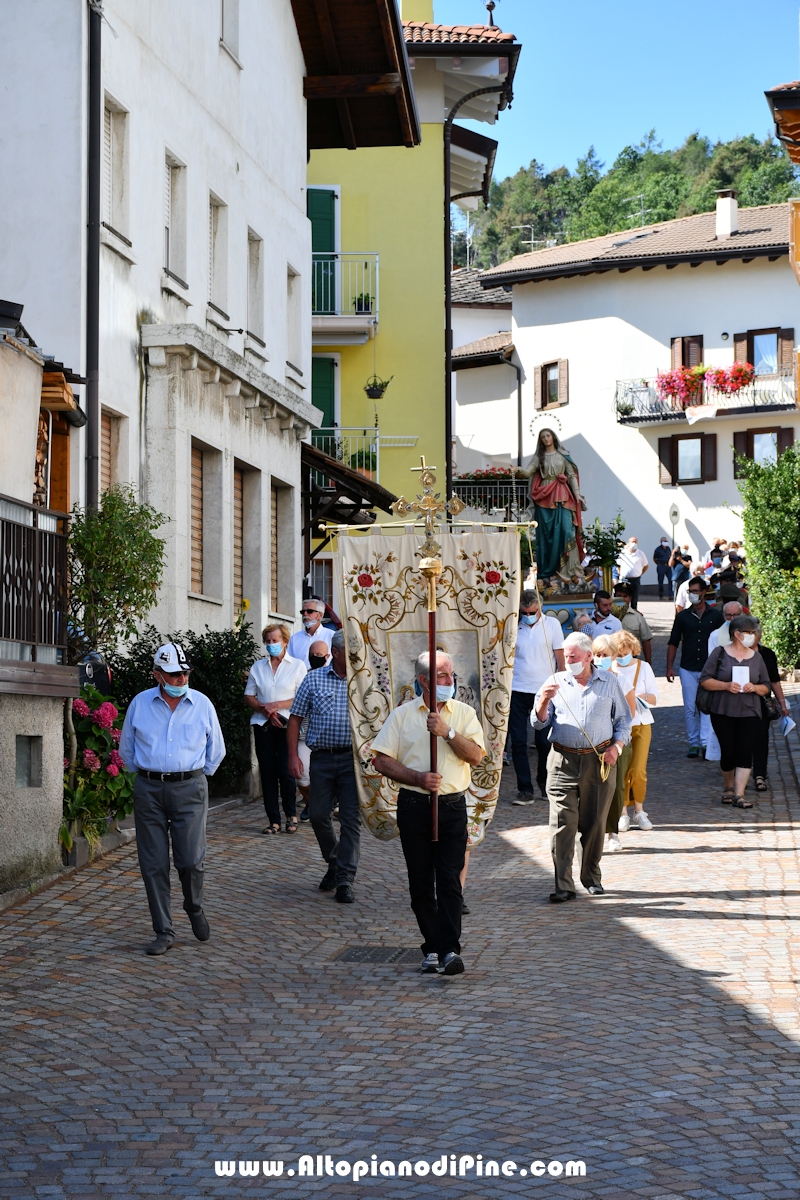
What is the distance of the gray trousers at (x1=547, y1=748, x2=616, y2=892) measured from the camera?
12250 mm

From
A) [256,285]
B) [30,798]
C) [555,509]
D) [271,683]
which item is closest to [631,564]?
[555,509]

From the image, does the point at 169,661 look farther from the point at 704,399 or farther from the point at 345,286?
the point at 704,399

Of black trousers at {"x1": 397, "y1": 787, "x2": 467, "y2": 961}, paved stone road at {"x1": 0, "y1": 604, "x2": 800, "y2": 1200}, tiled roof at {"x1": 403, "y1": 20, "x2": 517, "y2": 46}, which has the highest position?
tiled roof at {"x1": 403, "y1": 20, "x2": 517, "y2": 46}

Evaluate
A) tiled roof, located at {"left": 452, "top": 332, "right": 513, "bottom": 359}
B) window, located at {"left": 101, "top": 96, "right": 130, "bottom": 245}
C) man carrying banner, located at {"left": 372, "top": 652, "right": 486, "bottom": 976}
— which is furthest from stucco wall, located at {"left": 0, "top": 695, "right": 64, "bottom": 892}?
tiled roof, located at {"left": 452, "top": 332, "right": 513, "bottom": 359}

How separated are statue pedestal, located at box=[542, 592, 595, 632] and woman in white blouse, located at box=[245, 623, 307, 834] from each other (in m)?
11.1

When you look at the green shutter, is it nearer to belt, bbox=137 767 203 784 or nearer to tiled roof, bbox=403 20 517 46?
tiled roof, bbox=403 20 517 46

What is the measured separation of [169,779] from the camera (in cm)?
1086

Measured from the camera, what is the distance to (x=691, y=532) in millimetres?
56719

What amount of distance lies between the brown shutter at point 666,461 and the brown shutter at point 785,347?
4.49 metres

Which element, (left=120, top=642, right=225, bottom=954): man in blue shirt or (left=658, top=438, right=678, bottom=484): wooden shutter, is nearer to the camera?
(left=120, top=642, right=225, bottom=954): man in blue shirt

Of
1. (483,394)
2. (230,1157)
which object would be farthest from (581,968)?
(483,394)

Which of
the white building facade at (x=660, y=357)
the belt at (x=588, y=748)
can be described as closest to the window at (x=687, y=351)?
the white building facade at (x=660, y=357)

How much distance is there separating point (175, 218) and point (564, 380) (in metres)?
39.5

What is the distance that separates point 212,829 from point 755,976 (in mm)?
6965
